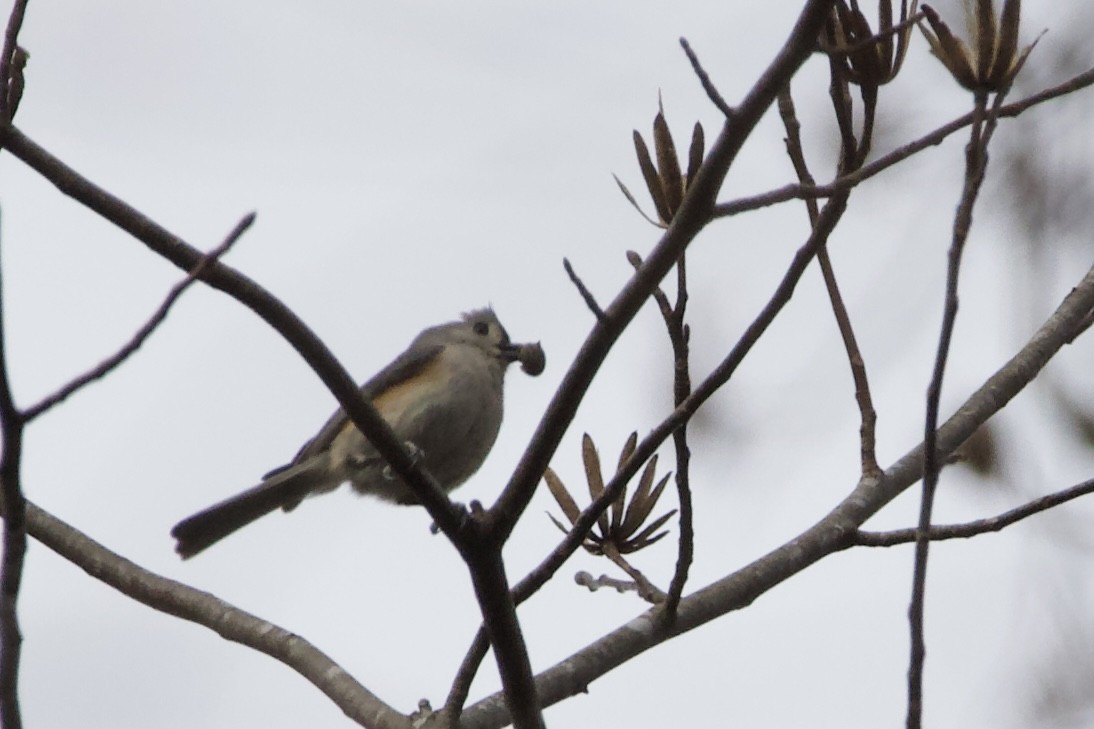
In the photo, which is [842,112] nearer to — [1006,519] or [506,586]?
[1006,519]

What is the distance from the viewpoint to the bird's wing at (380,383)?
15.7 feet

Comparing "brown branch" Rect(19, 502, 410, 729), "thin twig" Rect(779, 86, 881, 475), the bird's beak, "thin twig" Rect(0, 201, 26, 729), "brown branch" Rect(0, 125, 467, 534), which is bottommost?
"thin twig" Rect(0, 201, 26, 729)

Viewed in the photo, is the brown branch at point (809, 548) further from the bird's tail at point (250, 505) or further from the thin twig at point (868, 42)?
the bird's tail at point (250, 505)

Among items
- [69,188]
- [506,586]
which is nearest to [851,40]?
[506,586]

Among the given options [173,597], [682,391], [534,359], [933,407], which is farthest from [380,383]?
[933,407]

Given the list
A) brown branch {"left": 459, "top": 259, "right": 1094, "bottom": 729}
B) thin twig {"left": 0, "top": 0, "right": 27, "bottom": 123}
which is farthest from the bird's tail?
thin twig {"left": 0, "top": 0, "right": 27, "bottom": 123}

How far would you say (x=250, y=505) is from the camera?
4.77 metres

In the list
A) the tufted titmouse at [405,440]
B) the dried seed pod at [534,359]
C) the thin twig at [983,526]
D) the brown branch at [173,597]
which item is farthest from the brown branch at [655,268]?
the tufted titmouse at [405,440]

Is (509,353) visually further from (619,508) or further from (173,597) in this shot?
(619,508)

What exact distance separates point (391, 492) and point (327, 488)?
364 millimetres

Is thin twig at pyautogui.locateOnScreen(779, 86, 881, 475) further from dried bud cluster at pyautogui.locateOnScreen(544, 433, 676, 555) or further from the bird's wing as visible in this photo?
the bird's wing

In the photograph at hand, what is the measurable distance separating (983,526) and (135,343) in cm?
158

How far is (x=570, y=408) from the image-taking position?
2135 mm

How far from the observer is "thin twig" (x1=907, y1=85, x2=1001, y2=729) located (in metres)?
1.63
